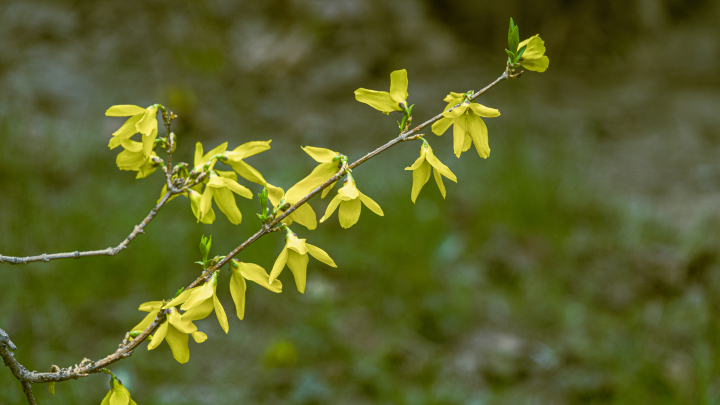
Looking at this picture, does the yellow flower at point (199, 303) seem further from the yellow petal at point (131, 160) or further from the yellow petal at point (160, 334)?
the yellow petal at point (131, 160)

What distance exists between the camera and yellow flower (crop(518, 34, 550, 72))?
0.74 meters

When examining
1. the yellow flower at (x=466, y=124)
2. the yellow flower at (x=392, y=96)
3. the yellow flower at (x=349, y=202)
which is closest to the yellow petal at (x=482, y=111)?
the yellow flower at (x=466, y=124)

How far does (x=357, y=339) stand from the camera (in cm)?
204

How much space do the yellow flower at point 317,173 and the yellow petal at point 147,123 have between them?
0.75 ft

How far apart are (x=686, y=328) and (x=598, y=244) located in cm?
65

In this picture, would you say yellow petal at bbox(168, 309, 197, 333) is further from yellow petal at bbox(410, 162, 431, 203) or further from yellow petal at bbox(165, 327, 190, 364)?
yellow petal at bbox(410, 162, 431, 203)

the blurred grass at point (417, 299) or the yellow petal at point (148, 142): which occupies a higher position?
the blurred grass at point (417, 299)

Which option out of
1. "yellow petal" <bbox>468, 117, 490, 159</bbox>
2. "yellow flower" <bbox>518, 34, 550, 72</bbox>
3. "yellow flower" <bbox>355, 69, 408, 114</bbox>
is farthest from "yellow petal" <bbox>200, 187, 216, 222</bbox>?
"yellow flower" <bbox>518, 34, 550, 72</bbox>

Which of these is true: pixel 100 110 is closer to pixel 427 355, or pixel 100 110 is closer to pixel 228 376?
pixel 228 376

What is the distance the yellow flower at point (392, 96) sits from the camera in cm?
78

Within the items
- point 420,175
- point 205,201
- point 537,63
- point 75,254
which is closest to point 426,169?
point 420,175

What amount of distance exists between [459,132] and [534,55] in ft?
0.52

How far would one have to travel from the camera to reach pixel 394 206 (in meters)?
2.76

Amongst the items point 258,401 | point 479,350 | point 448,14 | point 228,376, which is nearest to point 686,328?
point 479,350
